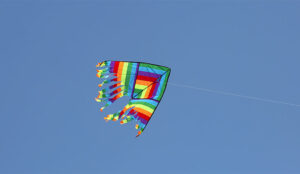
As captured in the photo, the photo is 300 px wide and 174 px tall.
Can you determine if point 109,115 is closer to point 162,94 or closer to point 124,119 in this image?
point 124,119

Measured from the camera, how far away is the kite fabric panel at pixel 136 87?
15.0 m

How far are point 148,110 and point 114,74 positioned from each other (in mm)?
1948

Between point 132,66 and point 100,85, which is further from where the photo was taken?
point 132,66

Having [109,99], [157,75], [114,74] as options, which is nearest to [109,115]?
[109,99]

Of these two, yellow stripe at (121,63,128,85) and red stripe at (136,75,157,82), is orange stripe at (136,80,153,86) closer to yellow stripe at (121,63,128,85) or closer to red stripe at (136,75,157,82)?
red stripe at (136,75,157,82)

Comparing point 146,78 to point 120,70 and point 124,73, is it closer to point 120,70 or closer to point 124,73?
point 124,73

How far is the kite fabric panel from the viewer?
15.0 meters

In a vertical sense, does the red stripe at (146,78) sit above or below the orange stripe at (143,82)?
above

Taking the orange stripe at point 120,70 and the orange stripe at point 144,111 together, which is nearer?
the orange stripe at point 120,70

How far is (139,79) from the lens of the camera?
1608 cm

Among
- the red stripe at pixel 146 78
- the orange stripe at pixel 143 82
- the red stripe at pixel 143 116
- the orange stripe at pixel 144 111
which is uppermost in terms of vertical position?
the red stripe at pixel 146 78

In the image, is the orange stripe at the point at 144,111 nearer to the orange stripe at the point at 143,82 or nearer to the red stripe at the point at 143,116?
the red stripe at the point at 143,116

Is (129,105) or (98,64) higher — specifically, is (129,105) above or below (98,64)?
below

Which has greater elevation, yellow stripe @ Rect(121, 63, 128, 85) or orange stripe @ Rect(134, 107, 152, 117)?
A: yellow stripe @ Rect(121, 63, 128, 85)
